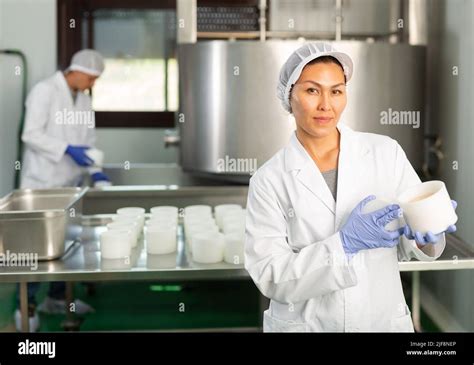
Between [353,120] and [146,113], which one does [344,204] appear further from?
[146,113]

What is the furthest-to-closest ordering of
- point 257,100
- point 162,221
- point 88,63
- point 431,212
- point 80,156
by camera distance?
point 88,63 < point 80,156 < point 257,100 < point 162,221 < point 431,212

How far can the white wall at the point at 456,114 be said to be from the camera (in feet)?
3.67

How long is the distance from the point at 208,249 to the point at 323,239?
415 millimetres

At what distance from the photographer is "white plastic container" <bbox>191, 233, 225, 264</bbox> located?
1.25 m

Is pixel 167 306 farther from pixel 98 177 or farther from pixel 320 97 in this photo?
pixel 320 97

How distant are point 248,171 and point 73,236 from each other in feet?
2.09

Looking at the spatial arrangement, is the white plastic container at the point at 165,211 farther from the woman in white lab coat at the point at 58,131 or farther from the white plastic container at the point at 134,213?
the woman in white lab coat at the point at 58,131

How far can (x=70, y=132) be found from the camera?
7.57 feet

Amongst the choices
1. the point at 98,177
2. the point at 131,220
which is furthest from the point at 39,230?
the point at 98,177

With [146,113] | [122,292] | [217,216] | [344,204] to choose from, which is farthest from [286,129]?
[146,113]

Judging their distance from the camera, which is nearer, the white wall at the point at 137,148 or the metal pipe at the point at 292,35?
the metal pipe at the point at 292,35

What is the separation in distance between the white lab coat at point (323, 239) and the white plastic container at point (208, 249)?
358 mm

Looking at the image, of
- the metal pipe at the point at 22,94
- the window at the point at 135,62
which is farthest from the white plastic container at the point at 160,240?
the window at the point at 135,62

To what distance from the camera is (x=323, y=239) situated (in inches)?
34.9
